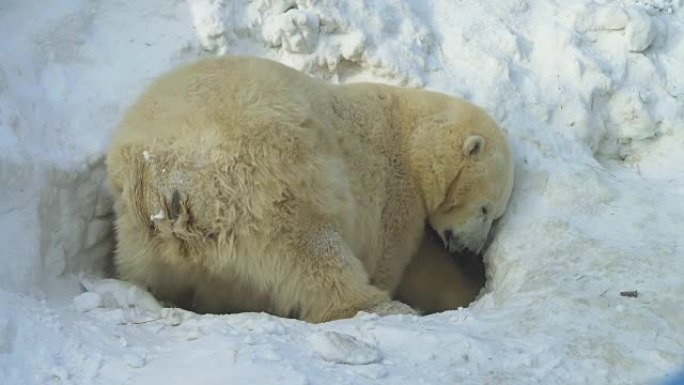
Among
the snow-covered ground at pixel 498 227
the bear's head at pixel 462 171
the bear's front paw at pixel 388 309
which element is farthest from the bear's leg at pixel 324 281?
the bear's head at pixel 462 171

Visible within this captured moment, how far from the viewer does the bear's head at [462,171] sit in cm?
584

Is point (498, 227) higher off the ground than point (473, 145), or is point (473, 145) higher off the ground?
point (473, 145)

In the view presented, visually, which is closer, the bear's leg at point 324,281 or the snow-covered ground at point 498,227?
the snow-covered ground at point 498,227

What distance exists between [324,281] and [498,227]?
188 cm

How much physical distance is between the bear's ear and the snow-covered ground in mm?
556

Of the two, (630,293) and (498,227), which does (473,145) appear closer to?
(498,227)

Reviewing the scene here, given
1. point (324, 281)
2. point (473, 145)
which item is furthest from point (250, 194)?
point (473, 145)

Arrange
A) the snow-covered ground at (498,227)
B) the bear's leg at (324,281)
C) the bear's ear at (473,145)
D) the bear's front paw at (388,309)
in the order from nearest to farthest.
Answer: the snow-covered ground at (498,227)
the bear's leg at (324,281)
the bear's front paw at (388,309)
the bear's ear at (473,145)

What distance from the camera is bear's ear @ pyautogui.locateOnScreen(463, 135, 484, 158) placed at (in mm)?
5762

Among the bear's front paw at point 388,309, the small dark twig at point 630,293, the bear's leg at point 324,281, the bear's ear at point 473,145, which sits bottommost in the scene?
the bear's front paw at point 388,309

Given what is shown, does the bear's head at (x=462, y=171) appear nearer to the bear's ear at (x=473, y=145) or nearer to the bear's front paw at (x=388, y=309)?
the bear's ear at (x=473, y=145)

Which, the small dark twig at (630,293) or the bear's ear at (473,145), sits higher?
the bear's ear at (473,145)

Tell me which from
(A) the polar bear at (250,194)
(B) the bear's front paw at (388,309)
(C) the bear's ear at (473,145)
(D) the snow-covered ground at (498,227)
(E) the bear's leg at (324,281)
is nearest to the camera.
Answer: (D) the snow-covered ground at (498,227)

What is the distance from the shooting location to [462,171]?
233 inches
